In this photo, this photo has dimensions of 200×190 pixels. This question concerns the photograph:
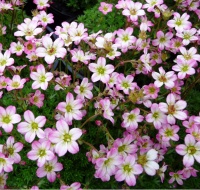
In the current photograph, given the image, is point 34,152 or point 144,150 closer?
point 34,152

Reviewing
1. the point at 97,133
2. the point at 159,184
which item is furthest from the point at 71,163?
the point at 159,184

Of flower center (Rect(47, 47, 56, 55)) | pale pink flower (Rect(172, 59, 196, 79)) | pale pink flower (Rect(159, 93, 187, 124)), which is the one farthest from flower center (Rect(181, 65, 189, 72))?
flower center (Rect(47, 47, 56, 55))

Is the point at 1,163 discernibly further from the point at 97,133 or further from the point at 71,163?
the point at 97,133

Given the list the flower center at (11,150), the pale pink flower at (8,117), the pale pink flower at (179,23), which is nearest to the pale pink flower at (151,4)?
the pale pink flower at (179,23)

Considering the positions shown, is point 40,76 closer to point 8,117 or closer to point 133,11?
point 8,117

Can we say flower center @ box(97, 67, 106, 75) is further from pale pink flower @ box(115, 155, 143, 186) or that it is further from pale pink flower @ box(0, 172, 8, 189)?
pale pink flower @ box(0, 172, 8, 189)

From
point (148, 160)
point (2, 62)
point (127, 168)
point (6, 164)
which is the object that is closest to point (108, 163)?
point (127, 168)

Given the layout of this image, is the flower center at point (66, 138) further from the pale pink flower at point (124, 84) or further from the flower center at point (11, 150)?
the pale pink flower at point (124, 84)
